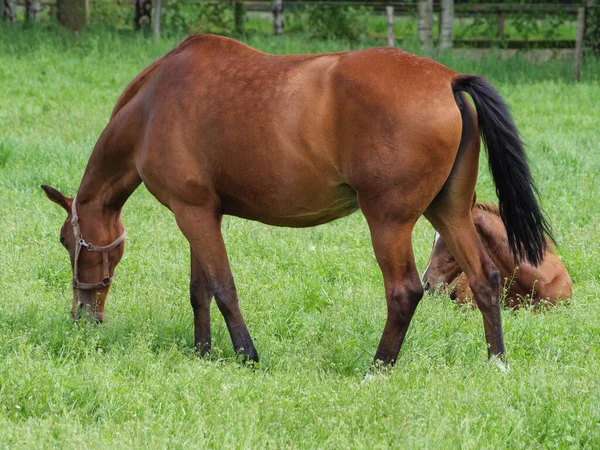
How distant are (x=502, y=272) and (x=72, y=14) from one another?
1518 centimetres

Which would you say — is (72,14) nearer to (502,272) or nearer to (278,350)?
(502,272)

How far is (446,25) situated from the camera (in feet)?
67.3

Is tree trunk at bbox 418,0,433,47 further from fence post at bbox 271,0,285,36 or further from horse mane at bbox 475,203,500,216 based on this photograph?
horse mane at bbox 475,203,500,216

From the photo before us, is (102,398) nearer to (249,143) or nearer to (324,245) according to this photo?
(249,143)

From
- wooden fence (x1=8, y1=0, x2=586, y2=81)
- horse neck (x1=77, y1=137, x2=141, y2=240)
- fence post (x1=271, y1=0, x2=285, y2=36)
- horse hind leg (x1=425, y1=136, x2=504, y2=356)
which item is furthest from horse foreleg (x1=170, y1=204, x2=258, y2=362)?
fence post (x1=271, y1=0, x2=285, y2=36)

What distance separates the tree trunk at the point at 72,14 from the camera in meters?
19.6

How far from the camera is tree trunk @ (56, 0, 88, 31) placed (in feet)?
64.4

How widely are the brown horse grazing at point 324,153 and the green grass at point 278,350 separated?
1.29 ft

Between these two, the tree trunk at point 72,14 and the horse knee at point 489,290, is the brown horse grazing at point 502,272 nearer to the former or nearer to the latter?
the horse knee at point 489,290

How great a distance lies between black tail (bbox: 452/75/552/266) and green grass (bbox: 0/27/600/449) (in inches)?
→ 25.4

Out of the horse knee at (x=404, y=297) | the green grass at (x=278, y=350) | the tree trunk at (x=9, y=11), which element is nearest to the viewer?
the green grass at (x=278, y=350)

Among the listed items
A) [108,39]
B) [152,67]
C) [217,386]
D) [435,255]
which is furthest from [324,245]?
[108,39]

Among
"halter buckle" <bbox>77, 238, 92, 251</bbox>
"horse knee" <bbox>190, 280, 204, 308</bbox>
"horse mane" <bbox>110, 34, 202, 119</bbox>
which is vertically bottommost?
"horse knee" <bbox>190, 280, 204, 308</bbox>

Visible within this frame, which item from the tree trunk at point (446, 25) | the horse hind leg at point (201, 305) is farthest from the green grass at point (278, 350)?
the tree trunk at point (446, 25)
